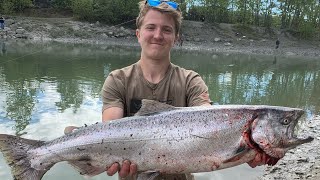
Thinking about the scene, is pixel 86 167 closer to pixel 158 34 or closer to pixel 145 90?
pixel 145 90

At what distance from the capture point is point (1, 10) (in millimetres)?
55344

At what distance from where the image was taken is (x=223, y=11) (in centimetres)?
7400

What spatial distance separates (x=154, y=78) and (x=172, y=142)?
1.15 metres

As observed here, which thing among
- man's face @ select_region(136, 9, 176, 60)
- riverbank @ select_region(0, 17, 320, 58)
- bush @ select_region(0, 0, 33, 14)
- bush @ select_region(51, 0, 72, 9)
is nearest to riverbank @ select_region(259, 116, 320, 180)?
man's face @ select_region(136, 9, 176, 60)

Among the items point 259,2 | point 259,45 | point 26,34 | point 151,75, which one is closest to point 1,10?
point 26,34

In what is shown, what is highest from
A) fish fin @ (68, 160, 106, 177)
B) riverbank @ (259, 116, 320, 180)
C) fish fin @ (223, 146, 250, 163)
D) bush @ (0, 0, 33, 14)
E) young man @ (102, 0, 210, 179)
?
bush @ (0, 0, 33, 14)

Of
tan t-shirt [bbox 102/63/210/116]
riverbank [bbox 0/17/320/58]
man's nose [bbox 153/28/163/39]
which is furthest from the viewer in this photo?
riverbank [bbox 0/17/320/58]

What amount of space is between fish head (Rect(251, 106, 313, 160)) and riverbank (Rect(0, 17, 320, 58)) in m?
44.7

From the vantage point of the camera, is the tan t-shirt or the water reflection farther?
the water reflection

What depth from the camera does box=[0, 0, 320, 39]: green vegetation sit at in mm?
59594

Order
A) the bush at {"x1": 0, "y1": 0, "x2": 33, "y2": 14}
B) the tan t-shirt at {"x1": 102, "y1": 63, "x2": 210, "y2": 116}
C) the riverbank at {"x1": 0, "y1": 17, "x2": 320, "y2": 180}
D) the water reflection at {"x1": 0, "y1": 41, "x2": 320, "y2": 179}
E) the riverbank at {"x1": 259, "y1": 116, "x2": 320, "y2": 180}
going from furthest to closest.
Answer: the bush at {"x1": 0, "y1": 0, "x2": 33, "y2": 14} < the riverbank at {"x1": 0, "y1": 17, "x2": 320, "y2": 180} < the water reflection at {"x1": 0, "y1": 41, "x2": 320, "y2": 179} < the riverbank at {"x1": 259, "y1": 116, "x2": 320, "y2": 180} < the tan t-shirt at {"x1": 102, "y1": 63, "x2": 210, "y2": 116}

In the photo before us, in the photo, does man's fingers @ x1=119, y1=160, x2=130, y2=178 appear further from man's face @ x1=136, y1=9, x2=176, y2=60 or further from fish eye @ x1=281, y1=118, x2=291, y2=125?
fish eye @ x1=281, y1=118, x2=291, y2=125

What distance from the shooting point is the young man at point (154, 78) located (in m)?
4.32

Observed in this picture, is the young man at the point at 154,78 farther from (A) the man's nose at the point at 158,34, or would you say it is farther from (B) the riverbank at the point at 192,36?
(B) the riverbank at the point at 192,36
